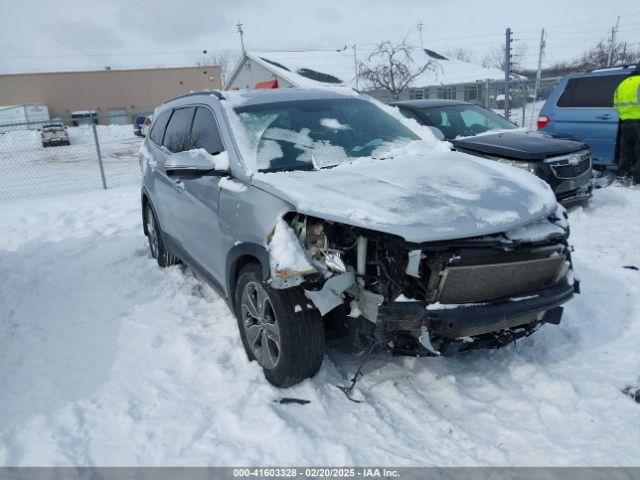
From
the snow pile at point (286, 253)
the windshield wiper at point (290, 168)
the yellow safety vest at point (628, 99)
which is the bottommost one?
the snow pile at point (286, 253)

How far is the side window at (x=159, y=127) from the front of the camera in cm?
505

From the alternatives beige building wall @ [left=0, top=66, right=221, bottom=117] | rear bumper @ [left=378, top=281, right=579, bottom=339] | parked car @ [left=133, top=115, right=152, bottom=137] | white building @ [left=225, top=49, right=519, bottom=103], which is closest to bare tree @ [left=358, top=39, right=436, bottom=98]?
white building @ [left=225, top=49, right=519, bottom=103]

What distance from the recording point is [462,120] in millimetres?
7848

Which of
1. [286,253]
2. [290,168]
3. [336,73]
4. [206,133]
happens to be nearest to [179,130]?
[206,133]

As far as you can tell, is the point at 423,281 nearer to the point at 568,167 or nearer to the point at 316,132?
the point at 316,132

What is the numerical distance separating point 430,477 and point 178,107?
12.6 feet

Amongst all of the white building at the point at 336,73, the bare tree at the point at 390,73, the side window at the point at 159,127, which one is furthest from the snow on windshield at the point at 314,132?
the white building at the point at 336,73

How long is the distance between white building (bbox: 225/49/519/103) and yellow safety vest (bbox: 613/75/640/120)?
21936 mm

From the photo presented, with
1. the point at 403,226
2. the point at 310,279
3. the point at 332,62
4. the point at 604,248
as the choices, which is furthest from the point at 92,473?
the point at 332,62

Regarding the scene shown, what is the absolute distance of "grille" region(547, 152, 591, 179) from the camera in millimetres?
6329

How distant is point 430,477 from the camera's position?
2479mm

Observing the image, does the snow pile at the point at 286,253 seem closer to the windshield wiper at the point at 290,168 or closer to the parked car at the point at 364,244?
the parked car at the point at 364,244

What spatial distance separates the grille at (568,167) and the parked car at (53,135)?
2905cm

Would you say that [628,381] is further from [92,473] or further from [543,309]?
[92,473]
